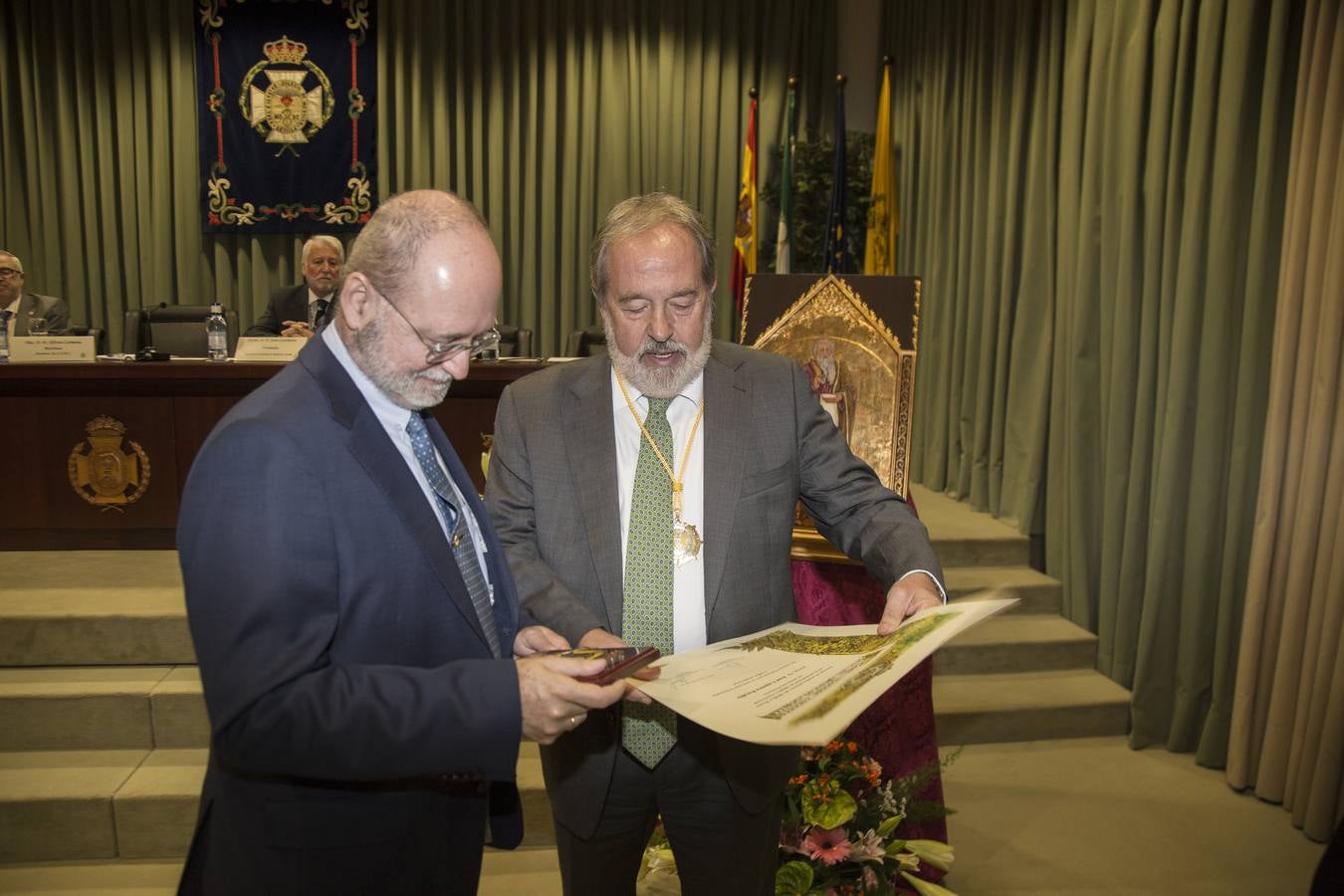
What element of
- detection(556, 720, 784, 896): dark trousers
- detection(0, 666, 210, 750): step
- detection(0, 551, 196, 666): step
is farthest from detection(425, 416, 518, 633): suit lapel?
detection(0, 551, 196, 666): step

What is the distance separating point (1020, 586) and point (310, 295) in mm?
4131

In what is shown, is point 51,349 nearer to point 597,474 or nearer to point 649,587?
point 597,474

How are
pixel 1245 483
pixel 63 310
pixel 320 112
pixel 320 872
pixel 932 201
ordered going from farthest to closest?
→ pixel 320 112 < pixel 932 201 < pixel 63 310 < pixel 1245 483 < pixel 320 872

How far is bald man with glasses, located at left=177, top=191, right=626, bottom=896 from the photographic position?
3.21 ft

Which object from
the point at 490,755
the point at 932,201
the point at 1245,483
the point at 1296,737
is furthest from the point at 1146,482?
the point at 490,755

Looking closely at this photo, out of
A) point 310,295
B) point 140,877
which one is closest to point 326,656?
point 140,877

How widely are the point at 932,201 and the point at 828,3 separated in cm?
216

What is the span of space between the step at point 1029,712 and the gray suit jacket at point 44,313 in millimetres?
4833

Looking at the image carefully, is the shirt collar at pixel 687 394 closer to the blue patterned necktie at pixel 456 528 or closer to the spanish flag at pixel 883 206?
the blue patterned necktie at pixel 456 528

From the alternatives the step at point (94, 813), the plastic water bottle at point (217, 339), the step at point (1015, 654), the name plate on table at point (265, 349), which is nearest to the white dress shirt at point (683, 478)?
the step at point (94, 813)

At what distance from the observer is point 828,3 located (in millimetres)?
6902

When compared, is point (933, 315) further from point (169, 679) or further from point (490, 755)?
point (490, 755)

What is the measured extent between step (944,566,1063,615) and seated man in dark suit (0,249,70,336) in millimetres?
4842

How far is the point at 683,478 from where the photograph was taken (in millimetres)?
1632
